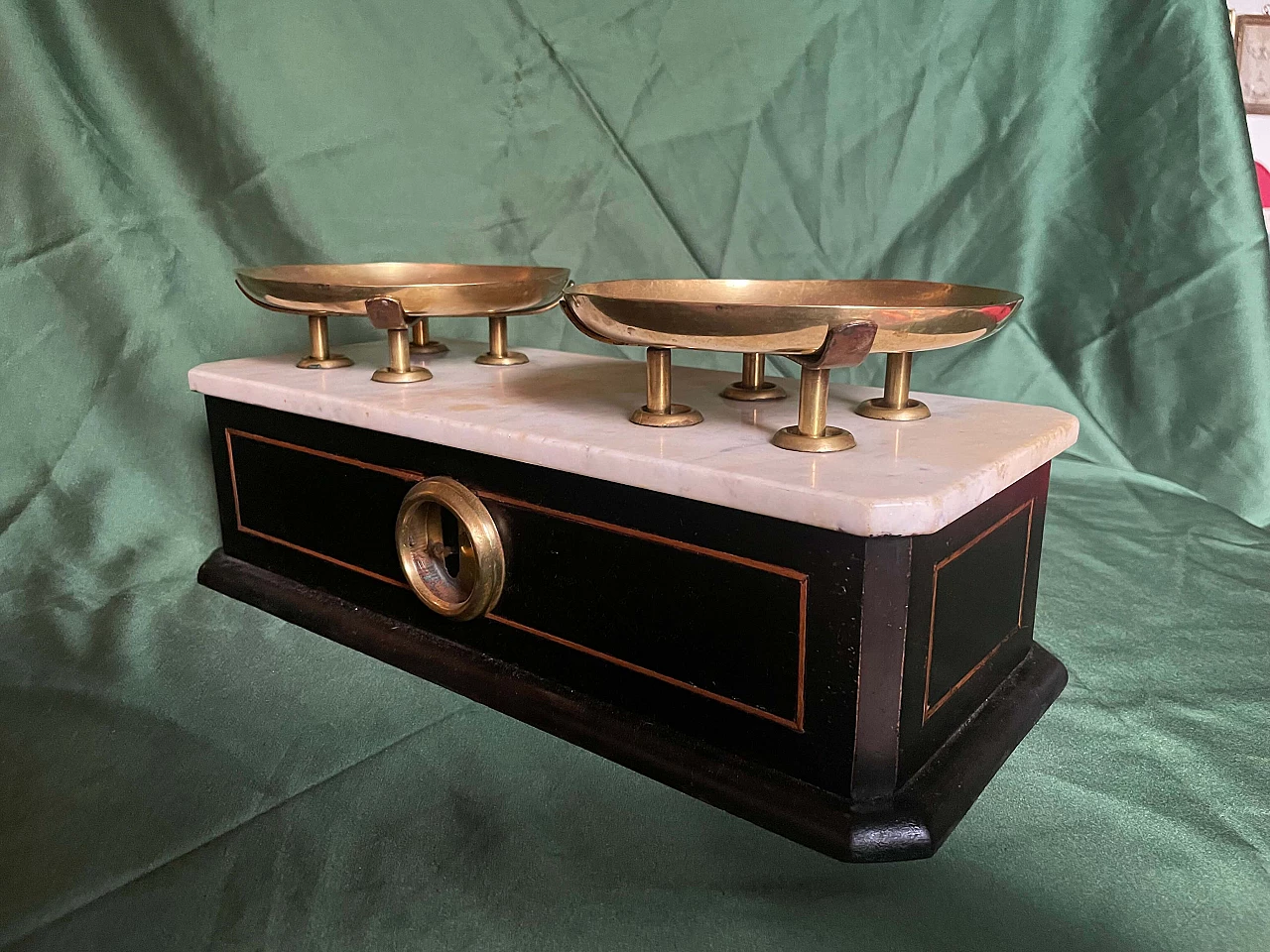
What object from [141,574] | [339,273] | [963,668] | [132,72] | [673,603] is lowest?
[141,574]

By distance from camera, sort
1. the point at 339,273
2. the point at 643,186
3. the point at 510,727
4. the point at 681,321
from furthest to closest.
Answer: the point at 643,186 → the point at 339,273 → the point at 510,727 → the point at 681,321

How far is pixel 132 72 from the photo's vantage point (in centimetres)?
204

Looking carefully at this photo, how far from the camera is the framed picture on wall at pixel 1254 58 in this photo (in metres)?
2.77

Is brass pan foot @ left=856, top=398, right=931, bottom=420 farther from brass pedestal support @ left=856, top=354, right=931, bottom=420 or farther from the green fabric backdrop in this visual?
the green fabric backdrop

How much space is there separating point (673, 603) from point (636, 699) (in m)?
0.15

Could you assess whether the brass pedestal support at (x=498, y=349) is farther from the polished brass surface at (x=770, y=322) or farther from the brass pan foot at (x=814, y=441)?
the brass pan foot at (x=814, y=441)

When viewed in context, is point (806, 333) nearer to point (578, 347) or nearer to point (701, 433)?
point (701, 433)

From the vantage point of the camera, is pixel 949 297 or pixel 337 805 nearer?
pixel 337 805

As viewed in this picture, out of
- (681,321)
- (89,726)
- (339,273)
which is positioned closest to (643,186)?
(339,273)

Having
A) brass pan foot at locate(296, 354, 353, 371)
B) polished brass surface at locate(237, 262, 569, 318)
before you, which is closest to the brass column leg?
polished brass surface at locate(237, 262, 569, 318)

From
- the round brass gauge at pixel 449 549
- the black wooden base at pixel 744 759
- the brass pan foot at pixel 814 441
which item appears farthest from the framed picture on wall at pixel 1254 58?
the round brass gauge at pixel 449 549

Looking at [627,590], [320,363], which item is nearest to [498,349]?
[320,363]

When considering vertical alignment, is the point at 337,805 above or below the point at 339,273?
below

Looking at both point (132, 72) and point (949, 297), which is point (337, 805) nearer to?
point (949, 297)
